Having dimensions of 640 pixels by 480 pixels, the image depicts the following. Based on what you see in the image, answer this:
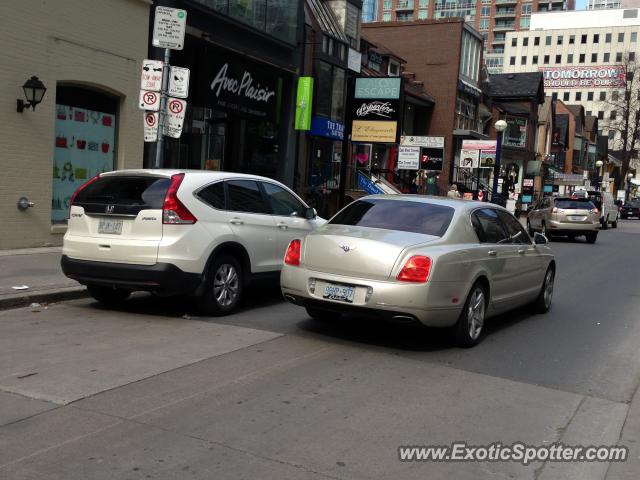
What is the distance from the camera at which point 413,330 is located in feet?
24.9

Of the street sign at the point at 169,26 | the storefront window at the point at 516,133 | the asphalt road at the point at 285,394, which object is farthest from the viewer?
the storefront window at the point at 516,133

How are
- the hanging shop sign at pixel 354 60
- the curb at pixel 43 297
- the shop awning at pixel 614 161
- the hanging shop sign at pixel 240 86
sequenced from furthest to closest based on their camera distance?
the shop awning at pixel 614 161
the hanging shop sign at pixel 354 60
the hanging shop sign at pixel 240 86
the curb at pixel 43 297

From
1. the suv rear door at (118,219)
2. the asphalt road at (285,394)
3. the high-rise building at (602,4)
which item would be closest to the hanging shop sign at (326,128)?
the asphalt road at (285,394)

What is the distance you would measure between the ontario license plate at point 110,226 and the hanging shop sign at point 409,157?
59.4 feet

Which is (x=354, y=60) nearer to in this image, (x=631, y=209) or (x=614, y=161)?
(x=631, y=209)

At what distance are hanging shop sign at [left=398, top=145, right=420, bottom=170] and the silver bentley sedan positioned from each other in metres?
16.7

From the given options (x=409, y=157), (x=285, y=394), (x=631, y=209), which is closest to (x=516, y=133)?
(x=631, y=209)

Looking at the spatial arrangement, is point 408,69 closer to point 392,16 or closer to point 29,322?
point 29,322

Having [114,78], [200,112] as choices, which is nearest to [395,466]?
[114,78]

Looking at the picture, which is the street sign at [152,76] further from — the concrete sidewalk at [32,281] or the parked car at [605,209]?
the parked car at [605,209]

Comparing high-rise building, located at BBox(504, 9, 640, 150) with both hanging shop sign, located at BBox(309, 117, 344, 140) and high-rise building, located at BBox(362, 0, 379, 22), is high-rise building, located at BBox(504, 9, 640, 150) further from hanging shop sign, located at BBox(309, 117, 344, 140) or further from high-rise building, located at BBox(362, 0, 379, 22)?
hanging shop sign, located at BBox(309, 117, 344, 140)

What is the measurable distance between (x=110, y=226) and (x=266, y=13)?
12360 mm

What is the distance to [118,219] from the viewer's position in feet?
24.6

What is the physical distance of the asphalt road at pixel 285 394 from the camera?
3.94 meters
